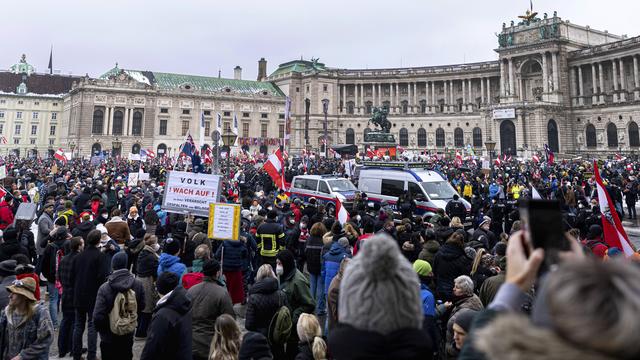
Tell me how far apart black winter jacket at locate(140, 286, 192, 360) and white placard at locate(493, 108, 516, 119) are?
6389 centimetres

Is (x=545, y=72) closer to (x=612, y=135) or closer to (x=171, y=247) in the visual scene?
(x=612, y=135)

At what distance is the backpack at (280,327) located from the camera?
16.4ft

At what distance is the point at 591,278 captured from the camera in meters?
1.44

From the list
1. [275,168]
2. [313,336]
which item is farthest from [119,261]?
[275,168]

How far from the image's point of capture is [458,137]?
73.8 m

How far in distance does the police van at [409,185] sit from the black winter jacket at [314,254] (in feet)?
27.2

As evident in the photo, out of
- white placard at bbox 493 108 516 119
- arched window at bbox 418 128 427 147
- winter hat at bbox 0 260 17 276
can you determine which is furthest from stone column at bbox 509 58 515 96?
winter hat at bbox 0 260 17 276

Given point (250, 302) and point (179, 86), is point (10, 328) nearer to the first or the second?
point (250, 302)

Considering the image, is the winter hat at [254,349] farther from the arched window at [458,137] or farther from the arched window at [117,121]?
the arched window at [117,121]

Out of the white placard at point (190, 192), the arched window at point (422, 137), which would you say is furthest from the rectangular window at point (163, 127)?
the white placard at point (190, 192)

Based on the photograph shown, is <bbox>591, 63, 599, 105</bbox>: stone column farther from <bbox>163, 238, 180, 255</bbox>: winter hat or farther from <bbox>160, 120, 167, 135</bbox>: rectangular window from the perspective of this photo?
<bbox>160, 120, 167, 135</bbox>: rectangular window

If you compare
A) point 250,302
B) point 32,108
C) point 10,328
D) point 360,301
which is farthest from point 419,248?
point 32,108

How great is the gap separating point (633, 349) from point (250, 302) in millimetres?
4533

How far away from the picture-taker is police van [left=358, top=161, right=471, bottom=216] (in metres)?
16.8
